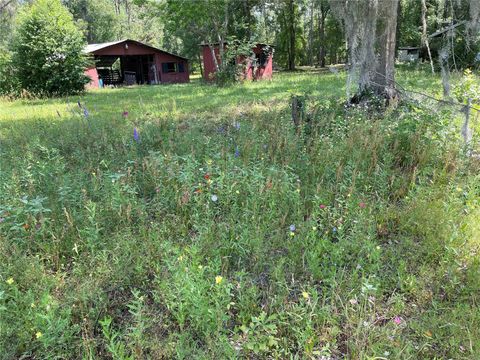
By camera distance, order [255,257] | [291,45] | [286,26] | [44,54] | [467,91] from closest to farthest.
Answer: [255,257], [467,91], [44,54], [291,45], [286,26]

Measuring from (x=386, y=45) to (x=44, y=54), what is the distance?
505 inches

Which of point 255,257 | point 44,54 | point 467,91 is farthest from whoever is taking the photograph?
point 44,54

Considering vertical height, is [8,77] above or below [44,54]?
below

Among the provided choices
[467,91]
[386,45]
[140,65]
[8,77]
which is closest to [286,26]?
[140,65]

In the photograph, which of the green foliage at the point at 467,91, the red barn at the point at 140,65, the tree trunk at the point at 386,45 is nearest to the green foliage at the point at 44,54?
the red barn at the point at 140,65

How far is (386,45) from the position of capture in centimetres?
650

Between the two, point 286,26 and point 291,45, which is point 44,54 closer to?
point 291,45

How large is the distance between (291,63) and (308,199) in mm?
32662

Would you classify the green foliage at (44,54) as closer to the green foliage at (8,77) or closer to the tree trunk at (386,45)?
the green foliage at (8,77)

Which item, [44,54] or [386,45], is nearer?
[386,45]

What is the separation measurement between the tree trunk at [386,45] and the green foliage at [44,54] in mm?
11913

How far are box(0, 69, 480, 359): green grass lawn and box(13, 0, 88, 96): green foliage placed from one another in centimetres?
1122

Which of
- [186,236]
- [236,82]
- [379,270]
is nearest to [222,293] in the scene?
[186,236]

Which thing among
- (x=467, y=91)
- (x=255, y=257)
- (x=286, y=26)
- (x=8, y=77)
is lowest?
(x=255, y=257)
